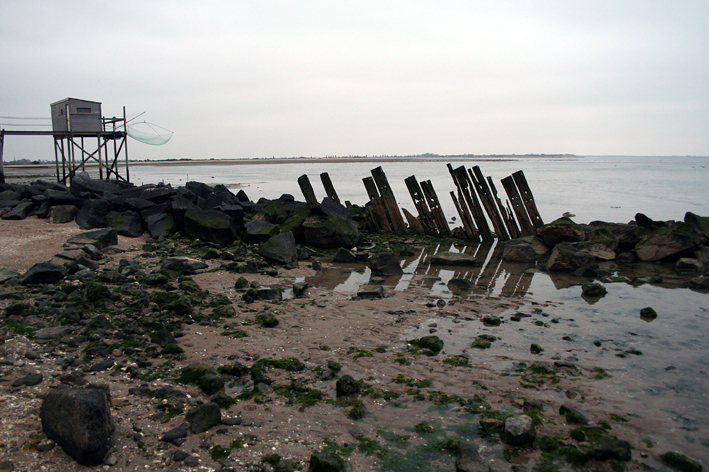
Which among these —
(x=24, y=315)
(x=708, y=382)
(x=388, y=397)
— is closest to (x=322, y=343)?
(x=388, y=397)

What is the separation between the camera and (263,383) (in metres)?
4.67

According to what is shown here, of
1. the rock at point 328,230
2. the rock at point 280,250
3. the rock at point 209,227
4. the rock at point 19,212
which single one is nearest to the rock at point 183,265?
the rock at point 280,250

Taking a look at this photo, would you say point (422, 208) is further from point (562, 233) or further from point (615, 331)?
point (615, 331)

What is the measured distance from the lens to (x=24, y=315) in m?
5.61

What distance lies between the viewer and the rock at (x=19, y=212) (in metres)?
12.9

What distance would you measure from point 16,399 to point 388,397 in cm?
312

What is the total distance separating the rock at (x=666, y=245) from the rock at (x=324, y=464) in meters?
10.4

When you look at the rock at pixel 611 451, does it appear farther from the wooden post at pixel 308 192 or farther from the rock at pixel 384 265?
the wooden post at pixel 308 192

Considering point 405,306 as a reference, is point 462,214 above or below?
above

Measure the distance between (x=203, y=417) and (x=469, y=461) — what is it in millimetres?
2098

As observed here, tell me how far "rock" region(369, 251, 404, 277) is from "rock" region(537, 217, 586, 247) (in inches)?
183

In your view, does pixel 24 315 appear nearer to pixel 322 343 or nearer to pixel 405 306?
pixel 322 343

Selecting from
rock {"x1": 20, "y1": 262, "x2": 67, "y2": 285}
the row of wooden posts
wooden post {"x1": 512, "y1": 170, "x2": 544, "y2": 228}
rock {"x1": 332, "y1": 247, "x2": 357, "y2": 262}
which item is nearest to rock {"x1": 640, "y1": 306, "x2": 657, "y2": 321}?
rock {"x1": 332, "y1": 247, "x2": 357, "y2": 262}

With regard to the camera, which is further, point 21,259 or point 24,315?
point 21,259
